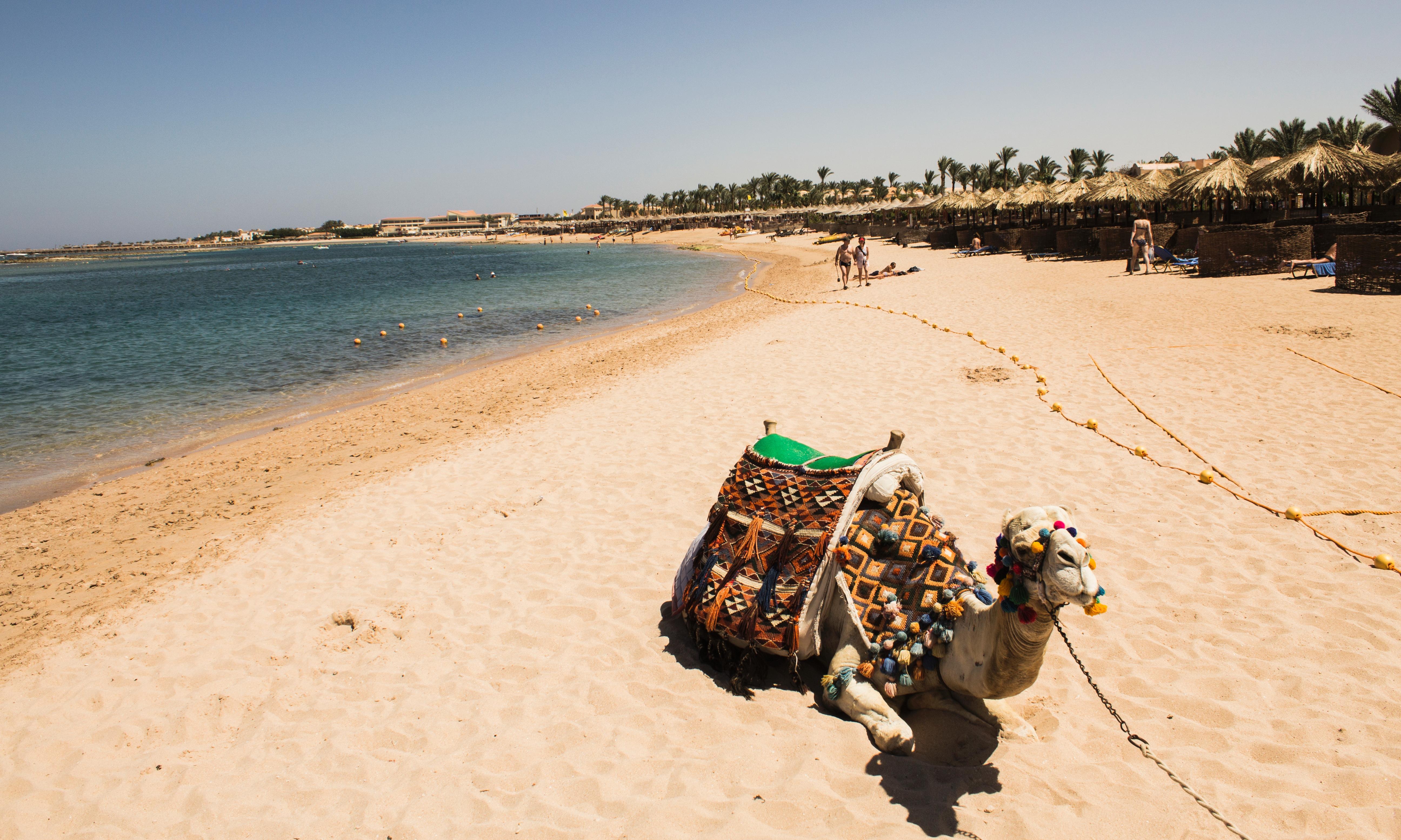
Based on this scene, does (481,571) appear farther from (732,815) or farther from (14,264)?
(14,264)

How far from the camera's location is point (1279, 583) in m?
4.31

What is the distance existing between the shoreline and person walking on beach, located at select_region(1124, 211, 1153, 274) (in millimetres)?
12933

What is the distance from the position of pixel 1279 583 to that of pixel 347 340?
24.4 meters

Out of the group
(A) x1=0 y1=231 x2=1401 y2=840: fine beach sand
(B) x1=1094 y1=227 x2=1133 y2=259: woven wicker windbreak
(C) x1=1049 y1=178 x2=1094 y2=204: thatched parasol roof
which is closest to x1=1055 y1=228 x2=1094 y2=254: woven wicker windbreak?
(B) x1=1094 y1=227 x2=1133 y2=259: woven wicker windbreak

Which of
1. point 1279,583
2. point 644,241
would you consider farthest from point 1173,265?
point 644,241

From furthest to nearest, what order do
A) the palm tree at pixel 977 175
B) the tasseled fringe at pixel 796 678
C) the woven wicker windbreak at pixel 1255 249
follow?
the palm tree at pixel 977 175 < the woven wicker windbreak at pixel 1255 249 < the tasseled fringe at pixel 796 678

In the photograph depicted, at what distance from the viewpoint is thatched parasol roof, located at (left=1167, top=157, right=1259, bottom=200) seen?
19.2 meters

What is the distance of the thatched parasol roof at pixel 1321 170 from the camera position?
17.5 metres

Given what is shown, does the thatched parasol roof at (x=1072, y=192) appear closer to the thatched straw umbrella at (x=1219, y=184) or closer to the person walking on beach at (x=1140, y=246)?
the thatched straw umbrella at (x=1219, y=184)

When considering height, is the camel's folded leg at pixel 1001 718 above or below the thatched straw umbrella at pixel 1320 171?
below

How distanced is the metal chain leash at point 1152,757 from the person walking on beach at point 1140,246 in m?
18.7

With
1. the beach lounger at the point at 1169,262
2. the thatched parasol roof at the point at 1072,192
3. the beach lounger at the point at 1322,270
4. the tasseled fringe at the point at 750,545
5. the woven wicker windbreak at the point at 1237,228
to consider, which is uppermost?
the thatched parasol roof at the point at 1072,192

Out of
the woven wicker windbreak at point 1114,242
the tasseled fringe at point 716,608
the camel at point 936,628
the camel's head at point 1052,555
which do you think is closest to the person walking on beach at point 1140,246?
the woven wicker windbreak at point 1114,242

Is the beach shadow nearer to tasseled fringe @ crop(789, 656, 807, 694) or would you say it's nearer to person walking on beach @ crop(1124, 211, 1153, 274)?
tasseled fringe @ crop(789, 656, 807, 694)
